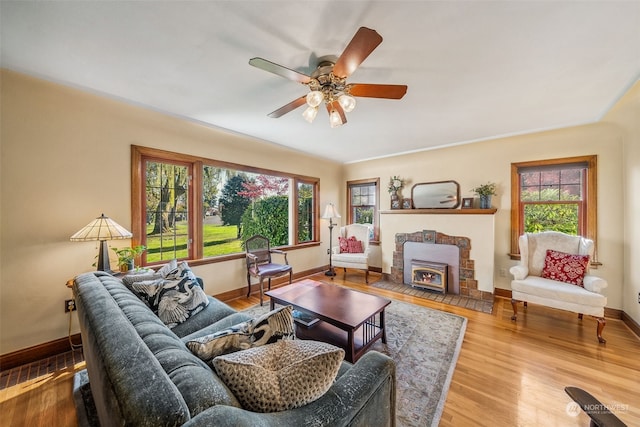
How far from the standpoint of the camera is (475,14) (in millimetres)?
1396

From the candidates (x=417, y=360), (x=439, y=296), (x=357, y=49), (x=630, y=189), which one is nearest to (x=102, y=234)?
(x=357, y=49)

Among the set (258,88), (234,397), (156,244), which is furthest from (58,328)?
(258,88)

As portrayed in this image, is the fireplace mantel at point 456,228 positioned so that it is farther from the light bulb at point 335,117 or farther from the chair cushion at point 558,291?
the light bulb at point 335,117

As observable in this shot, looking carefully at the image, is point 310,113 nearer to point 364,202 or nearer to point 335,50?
point 335,50

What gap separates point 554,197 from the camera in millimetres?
3367

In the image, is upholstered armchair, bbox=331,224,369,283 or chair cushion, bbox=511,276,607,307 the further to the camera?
upholstered armchair, bbox=331,224,369,283

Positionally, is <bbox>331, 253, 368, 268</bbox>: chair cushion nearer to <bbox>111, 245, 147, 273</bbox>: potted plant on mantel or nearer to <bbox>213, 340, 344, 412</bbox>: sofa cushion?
<bbox>111, 245, 147, 273</bbox>: potted plant on mantel

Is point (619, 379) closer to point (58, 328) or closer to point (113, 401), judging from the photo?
point (113, 401)

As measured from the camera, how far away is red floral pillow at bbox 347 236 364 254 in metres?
4.78

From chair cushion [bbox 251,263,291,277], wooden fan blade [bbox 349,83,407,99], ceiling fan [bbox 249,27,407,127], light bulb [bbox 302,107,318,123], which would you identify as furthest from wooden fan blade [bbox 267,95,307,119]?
chair cushion [bbox 251,263,291,277]

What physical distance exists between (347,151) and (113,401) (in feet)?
14.2

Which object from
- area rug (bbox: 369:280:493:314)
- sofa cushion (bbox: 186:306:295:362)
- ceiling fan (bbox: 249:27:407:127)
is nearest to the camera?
sofa cushion (bbox: 186:306:295:362)

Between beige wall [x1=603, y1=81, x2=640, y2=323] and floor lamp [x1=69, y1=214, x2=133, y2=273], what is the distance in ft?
16.9

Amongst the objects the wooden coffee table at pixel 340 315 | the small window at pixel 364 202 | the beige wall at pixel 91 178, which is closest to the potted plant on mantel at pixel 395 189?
the small window at pixel 364 202
